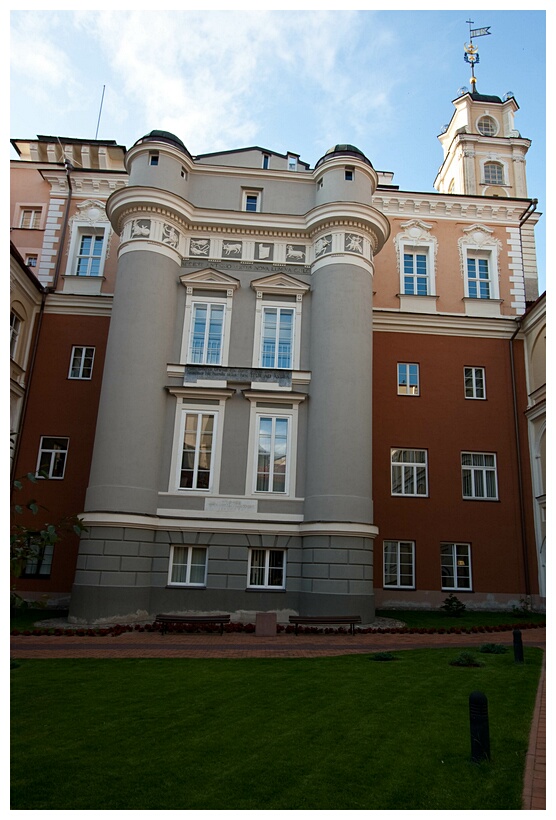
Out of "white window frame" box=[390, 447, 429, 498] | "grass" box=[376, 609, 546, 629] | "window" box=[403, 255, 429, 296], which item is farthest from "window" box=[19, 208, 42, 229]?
"grass" box=[376, 609, 546, 629]

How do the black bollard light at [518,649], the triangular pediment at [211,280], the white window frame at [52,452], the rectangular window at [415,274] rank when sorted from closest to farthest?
1. the black bollard light at [518,649]
2. the triangular pediment at [211,280]
3. the white window frame at [52,452]
4. the rectangular window at [415,274]

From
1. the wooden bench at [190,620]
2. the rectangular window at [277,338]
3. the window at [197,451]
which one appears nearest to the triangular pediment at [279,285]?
the rectangular window at [277,338]

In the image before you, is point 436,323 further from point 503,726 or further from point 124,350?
point 503,726

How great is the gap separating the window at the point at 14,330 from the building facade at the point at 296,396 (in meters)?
1.48

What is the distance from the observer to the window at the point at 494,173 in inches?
1601

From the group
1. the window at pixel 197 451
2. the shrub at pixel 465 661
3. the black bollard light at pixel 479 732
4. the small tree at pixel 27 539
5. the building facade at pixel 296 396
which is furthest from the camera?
the window at pixel 197 451

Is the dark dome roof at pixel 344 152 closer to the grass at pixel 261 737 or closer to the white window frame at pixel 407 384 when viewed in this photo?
the white window frame at pixel 407 384

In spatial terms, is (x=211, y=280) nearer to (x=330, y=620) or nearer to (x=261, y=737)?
(x=330, y=620)

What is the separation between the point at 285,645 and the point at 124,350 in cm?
1183

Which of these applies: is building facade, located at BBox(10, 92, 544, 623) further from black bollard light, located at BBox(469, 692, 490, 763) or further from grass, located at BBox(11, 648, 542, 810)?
black bollard light, located at BBox(469, 692, 490, 763)

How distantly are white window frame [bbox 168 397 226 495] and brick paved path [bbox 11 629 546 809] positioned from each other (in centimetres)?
524

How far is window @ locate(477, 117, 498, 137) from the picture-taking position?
43.8 meters

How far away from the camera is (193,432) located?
2225cm

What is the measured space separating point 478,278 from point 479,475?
387 inches
